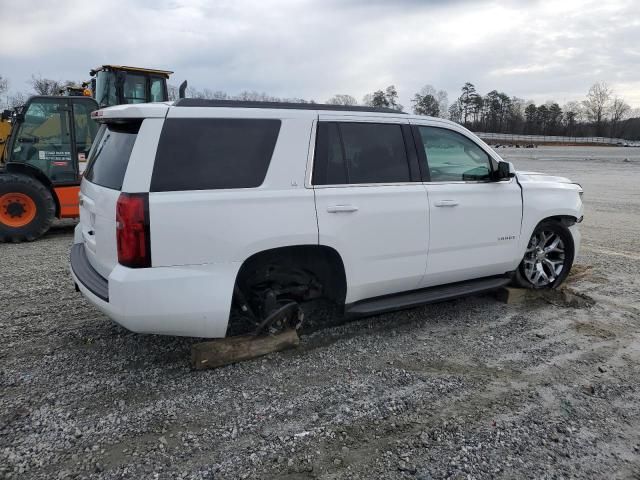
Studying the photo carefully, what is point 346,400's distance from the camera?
3.44m

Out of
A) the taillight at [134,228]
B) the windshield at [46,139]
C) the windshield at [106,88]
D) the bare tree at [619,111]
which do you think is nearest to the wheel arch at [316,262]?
the taillight at [134,228]

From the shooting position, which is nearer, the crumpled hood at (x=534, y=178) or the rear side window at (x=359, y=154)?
the rear side window at (x=359, y=154)

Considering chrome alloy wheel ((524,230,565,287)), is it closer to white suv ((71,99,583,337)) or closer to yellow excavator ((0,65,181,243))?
white suv ((71,99,583,337))

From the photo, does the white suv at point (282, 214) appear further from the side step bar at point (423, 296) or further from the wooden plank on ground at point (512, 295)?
the wooden plank on ground at point (512, 295)

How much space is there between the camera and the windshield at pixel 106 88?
1181cm

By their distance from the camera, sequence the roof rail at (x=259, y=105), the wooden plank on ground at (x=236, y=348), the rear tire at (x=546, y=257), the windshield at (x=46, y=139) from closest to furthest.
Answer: the roof rail at (x=259, y=105) → the wooden plank on ground at (x=236, y=348) → the rear tire at (x=546, y=257) → the windshield at (x=46, y=139)

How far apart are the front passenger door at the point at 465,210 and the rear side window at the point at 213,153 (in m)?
1.56

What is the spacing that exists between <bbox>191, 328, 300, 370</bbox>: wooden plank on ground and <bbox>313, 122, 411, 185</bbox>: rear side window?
1296 millimetres

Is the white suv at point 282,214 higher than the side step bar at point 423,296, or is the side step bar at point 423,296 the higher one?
the white suv at point 282,214

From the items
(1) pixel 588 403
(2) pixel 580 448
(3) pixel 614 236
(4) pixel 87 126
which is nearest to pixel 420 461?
(2) pixel 580 448

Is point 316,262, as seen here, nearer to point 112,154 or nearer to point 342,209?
point 342,209

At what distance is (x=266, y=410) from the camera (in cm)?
333

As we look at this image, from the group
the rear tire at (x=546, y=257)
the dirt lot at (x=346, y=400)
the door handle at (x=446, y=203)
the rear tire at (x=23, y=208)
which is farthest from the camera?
the rear tire at (x=23, y=208)

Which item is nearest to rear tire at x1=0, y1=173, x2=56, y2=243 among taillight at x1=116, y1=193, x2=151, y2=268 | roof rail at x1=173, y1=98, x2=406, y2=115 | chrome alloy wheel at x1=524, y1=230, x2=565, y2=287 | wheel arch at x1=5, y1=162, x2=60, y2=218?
wheel arch at x1=5, y1=162, x2=60, y2=218
